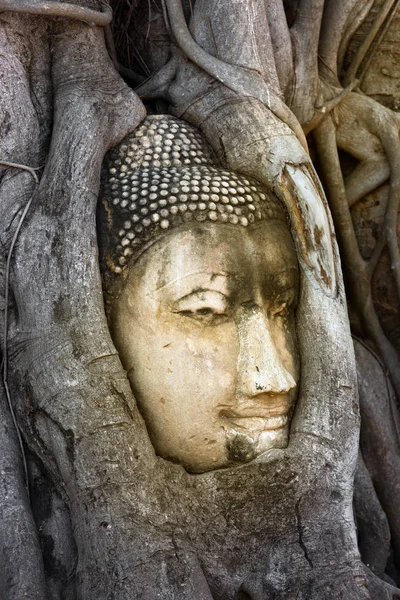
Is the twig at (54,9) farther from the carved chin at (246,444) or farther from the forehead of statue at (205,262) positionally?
the carved chin at (246,444)

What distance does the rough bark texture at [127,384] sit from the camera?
6.81 ft

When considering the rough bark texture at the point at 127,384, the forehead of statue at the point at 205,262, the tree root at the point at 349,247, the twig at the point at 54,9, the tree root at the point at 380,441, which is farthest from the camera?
the tree root at the point at 349,247

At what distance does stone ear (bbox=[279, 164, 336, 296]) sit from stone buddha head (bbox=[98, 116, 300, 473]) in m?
0.14

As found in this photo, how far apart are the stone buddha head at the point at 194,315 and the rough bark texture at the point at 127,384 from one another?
0.07 meters

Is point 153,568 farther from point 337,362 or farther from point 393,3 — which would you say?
point 393,3

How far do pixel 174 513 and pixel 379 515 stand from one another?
2.88 feet

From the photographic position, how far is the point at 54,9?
231cm

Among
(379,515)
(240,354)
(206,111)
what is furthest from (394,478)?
(206,111)

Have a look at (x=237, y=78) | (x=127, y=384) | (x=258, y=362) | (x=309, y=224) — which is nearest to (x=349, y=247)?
(x=309, y=224)

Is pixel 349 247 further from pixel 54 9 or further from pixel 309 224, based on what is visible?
pixel 54 9

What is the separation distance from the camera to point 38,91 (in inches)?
96.0

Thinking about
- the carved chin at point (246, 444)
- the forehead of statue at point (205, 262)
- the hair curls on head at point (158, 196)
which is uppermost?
the hair curls on head at point (158, 196)

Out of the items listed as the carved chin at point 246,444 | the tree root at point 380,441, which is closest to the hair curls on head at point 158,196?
the carved chin at point 246,444

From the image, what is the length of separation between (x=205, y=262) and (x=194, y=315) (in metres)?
0.13
